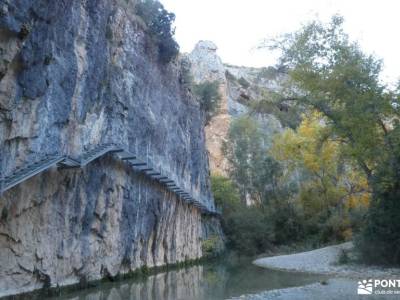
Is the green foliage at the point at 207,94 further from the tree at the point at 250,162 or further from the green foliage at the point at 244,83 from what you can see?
the green foliage at the point at 244,83

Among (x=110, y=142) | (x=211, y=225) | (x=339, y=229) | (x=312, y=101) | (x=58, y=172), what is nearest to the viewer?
(x=58, y=172)

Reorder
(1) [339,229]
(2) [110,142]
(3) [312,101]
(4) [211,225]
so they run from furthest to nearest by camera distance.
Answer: (4) [211,225]
(1) [339,229]
(3) [312,101]
(2) [110,142]

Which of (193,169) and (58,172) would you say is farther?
(193,169)

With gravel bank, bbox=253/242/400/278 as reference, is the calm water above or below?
below

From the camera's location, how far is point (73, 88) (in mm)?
13531

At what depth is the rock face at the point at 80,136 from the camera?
Answer: 417 inches

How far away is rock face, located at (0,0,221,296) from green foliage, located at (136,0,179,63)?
0.74 meters

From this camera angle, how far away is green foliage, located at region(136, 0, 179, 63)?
22781 millimetres

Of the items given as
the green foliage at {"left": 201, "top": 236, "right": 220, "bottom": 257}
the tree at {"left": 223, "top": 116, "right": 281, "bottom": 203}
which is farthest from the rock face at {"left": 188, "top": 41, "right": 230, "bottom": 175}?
the green foliage at {"left": 201, "top": 236, "right": 220, "bottom": 257}

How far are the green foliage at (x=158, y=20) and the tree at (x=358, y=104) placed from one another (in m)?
6.46

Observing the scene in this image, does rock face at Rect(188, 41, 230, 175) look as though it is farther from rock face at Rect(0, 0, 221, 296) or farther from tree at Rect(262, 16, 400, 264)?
tree at Rect(262, 16, 400, 264)

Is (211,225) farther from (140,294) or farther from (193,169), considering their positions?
(140,294)

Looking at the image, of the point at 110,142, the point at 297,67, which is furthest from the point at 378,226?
the point at 110,142

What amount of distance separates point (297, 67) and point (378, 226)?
796 centimetres
